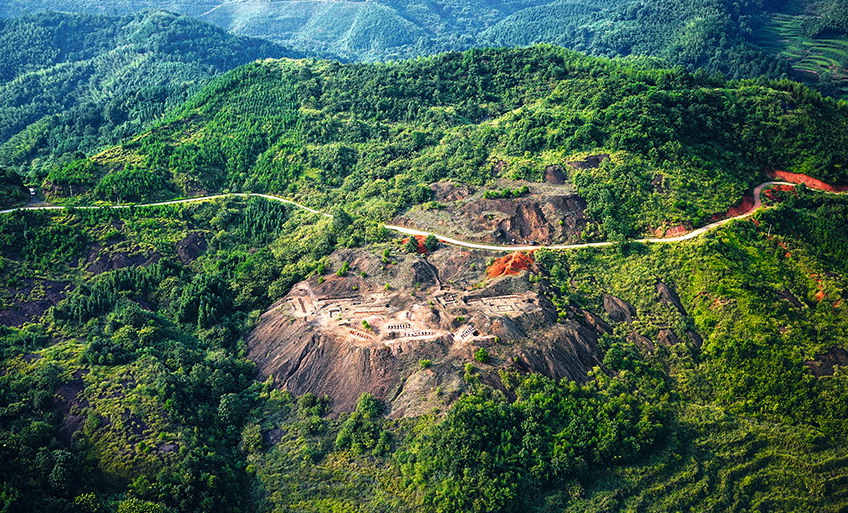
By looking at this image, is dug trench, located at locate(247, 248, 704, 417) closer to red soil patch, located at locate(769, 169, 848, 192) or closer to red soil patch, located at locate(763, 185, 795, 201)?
red soil patch, located at locate(763, 185, 795, 201)

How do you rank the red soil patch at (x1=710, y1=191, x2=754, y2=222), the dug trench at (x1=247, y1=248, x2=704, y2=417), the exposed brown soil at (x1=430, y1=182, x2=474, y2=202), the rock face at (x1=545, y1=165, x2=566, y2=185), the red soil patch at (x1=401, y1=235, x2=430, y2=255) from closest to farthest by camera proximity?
1. the dug trench at (x1=247, y1=248, x2=704, y2=417)
2. the red soil patch at (x1=401, y1=235, x2=430, y2=255)
3. the red soil patch at (x1=710, y1=191, x2=754, y2=222)
4. the rock face at (x1=545, y1=165, x2=566, y2=185)
5. the exposed brown soil at (x1=430, y1=182, x2=474, y2=202)

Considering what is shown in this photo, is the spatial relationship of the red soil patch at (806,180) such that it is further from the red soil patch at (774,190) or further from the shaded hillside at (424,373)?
the shaded hillside at (424,373)

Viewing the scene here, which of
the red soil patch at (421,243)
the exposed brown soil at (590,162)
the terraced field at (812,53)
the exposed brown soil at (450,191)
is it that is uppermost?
the exposed brown soil at (590,162)

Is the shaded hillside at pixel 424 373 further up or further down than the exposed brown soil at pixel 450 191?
further down

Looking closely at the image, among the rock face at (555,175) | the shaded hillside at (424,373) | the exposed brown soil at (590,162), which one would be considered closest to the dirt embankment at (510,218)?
the rock face at (555,175)

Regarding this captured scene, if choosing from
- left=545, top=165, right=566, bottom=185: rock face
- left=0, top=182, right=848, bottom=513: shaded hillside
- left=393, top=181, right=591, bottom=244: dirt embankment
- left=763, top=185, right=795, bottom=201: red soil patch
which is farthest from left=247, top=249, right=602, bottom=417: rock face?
left=763, top=185, right=795, bottom=201: red soil patch

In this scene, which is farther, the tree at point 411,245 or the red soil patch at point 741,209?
the red soil patch at point 741,209

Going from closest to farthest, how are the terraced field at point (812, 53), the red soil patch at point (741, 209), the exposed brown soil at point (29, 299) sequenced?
the exposed brown soil at point (29, 299)
the red soil patch at point (741, 209)
the terraced field at point (812, 53)
